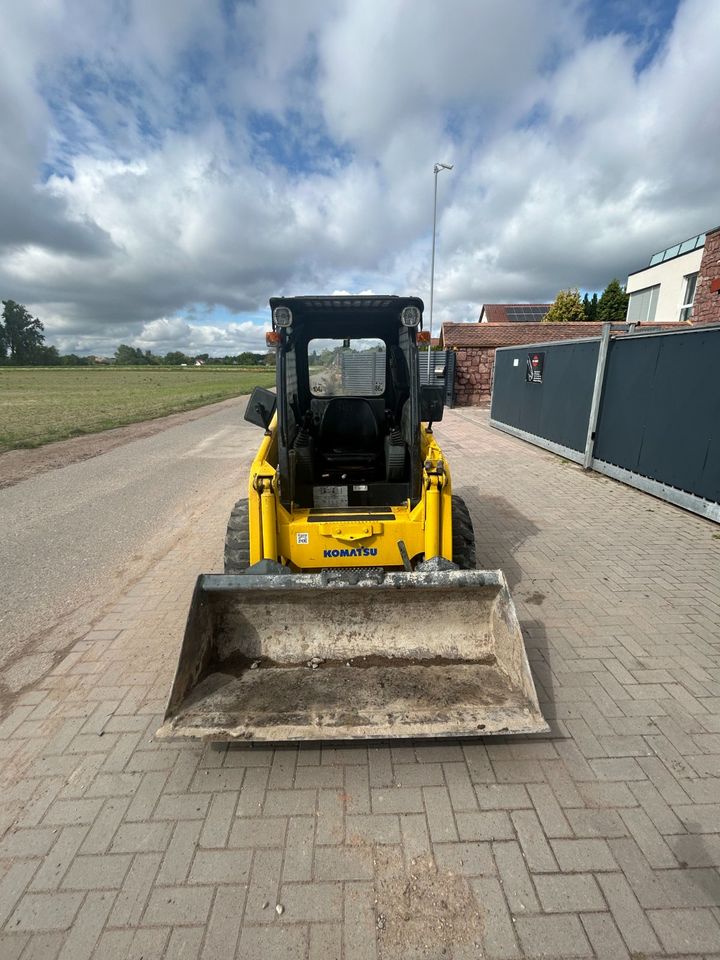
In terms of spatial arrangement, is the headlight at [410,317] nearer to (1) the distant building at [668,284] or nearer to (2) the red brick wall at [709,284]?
(2) the red brick wall at [709,284]

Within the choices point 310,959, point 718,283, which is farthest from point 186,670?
point 718,283

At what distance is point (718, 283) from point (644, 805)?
39.3 ft

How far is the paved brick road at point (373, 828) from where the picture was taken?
1.68 metres

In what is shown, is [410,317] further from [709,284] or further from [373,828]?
[709,284]

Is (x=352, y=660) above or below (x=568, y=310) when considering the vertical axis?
below

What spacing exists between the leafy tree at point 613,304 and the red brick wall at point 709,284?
123ft

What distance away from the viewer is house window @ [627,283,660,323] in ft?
90.5

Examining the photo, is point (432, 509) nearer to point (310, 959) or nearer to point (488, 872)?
point (488, 872)

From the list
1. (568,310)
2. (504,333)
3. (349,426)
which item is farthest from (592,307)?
(349,426)

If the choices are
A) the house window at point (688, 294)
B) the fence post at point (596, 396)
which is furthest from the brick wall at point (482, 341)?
the fence post at point (596, 396)

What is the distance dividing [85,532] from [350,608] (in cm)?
441

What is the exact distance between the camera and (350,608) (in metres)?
2.82

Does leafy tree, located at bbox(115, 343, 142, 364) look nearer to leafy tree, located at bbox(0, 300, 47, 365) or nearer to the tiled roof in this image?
leafy tree, located at bbox(0, 300, 47, 365)

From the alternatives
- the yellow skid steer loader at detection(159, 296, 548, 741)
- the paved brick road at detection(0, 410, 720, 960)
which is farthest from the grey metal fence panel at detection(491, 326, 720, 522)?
the yellow skid steer loader at detection(159, 296, 548, 741)
